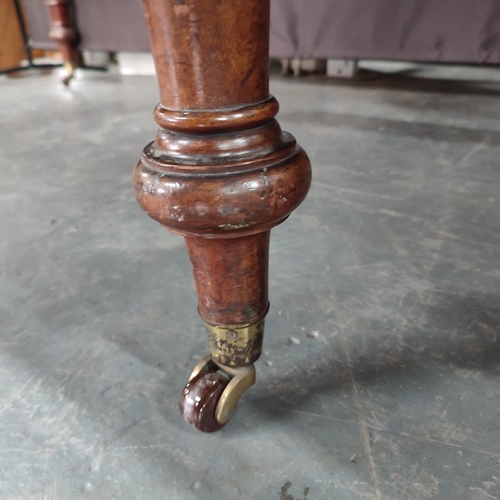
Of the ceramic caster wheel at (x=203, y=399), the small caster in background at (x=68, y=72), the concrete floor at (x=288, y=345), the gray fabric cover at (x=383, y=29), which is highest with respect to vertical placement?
the gray fabric cover at (x=383, y=29)

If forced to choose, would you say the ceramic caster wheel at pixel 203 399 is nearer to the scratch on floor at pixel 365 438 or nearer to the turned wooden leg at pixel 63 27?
the scratch on floor at pixel 365 438

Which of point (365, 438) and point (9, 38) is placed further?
point (9, 38)

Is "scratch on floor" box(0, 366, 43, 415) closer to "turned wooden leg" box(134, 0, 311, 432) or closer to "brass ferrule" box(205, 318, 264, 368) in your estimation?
"brass ferrule" box(205, 318, 264, 368)

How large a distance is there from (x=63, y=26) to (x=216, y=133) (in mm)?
2919

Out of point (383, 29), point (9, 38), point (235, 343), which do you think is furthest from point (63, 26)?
point (235, 343)

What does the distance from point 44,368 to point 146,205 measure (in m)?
0.46

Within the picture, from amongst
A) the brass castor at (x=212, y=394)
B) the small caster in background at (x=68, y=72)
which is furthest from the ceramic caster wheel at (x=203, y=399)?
the small caster in background at (x=68, y=72)

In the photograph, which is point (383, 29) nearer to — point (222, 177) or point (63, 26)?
point (222, 177)

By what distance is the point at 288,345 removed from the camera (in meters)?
0.80

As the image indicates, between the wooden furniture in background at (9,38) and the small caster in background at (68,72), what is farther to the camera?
the wooden furniture in background at (9,38)

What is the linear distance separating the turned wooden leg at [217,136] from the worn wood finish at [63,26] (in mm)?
2811

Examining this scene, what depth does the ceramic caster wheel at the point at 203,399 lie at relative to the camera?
0.58m

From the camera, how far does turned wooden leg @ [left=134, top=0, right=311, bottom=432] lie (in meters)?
0.39

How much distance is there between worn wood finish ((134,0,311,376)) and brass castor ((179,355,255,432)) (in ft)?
0.74
